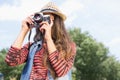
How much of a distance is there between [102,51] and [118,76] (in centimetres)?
413

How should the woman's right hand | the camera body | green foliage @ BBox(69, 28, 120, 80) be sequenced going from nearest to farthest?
the camera body → the woman's right hand → green foliage @ BBox(69, 28, 120, 80)

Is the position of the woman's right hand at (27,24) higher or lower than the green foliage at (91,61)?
lower

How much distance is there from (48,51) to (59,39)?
211 millimetres

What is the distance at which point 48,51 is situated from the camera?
400cm

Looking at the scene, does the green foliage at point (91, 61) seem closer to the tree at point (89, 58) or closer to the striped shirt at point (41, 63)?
the tree at point (89, 58)

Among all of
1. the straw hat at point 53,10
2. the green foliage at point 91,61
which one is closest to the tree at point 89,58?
the green foliage at point 91,61

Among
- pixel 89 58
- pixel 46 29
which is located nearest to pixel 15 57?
pixel 46 29

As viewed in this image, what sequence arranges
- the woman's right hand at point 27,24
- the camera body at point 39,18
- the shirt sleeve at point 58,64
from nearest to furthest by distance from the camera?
1. the shirt sleeve at point 58,64
2. the camera body at point 39,18
3. the woman's right hand at point 27,24

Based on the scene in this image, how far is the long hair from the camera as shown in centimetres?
405

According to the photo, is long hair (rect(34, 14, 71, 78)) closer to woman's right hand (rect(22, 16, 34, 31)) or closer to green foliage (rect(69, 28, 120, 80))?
woman's right hand (rect(22, 16, 34, 31))

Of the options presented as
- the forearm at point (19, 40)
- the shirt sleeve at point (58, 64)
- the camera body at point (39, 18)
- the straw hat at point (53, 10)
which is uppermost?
the straw hat at point (53, 10)

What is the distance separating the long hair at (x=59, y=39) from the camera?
405cm

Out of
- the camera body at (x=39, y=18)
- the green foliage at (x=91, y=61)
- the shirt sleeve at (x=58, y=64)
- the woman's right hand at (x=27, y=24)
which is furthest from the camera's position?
the green foliage at (x=91, y=61)

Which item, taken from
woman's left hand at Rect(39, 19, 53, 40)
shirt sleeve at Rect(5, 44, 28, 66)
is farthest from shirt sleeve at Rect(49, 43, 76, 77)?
shirt sleeve at Rect(5, 44, 28, 66)
